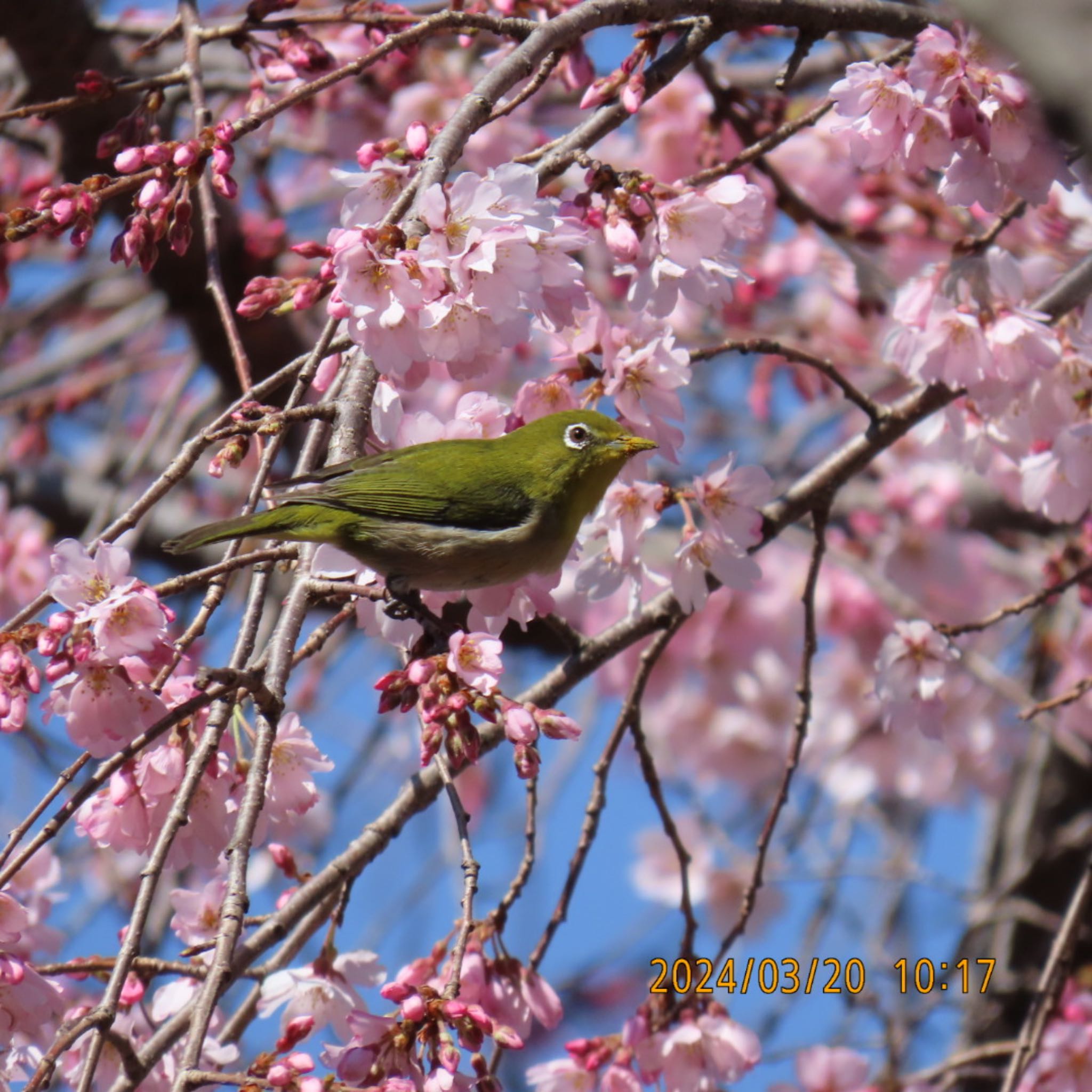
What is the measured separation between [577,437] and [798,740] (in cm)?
80

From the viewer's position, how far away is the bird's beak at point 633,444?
2.66m

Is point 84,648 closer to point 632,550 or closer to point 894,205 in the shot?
point 632,550

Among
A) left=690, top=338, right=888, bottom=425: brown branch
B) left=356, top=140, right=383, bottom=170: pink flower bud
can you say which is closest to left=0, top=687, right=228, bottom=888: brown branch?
left=356, top=140, right=383, bottom=170: pink flower bud

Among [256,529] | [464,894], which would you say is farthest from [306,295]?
[464,894]

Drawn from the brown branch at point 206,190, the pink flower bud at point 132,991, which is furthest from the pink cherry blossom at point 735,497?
the pink flower bud at point 132,991

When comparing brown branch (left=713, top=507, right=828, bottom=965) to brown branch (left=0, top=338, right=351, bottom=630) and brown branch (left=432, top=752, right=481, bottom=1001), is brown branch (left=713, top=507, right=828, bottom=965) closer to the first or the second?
brown branch (left=432, top=752, right=481, bottom=1001)

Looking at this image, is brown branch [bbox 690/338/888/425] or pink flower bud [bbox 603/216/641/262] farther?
brown branch [bbox 690/338/888/425]

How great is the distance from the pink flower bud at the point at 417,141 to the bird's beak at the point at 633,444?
72 cm

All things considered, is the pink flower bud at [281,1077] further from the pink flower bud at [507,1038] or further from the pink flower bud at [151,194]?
the pink flower bud at [151,194]

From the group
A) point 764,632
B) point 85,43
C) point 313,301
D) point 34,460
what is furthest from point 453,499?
point 34,460

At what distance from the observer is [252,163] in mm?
4629

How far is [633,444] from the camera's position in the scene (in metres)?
2.70

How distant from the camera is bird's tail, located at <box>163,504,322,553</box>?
7.41 feet

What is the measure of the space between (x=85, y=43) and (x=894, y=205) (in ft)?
9.92
